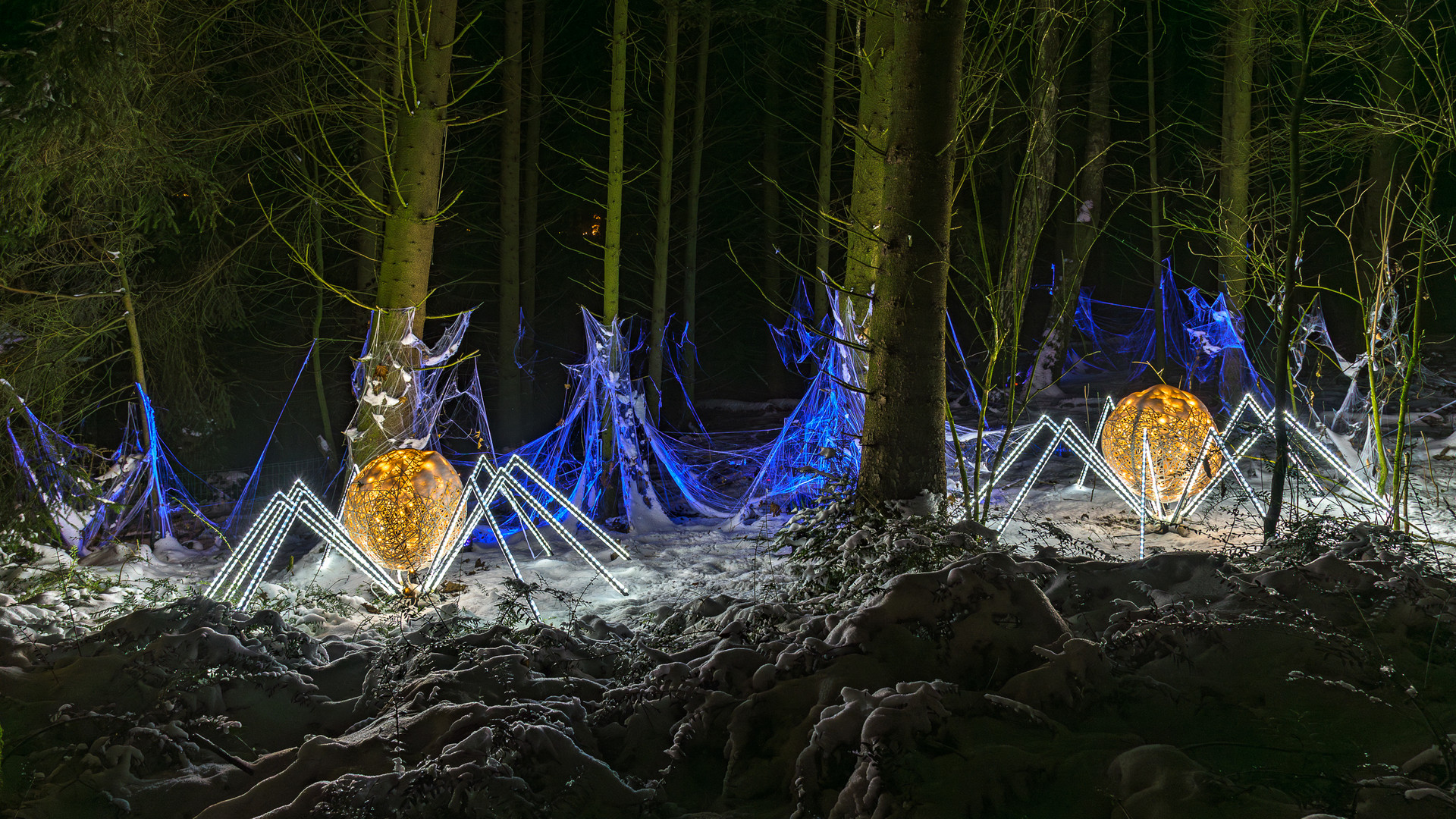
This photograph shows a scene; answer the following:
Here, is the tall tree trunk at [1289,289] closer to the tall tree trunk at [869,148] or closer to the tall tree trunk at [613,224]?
the tall tree trunk at [869,148]

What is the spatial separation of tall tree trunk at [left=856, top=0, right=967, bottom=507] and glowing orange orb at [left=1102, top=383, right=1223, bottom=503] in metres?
2.49

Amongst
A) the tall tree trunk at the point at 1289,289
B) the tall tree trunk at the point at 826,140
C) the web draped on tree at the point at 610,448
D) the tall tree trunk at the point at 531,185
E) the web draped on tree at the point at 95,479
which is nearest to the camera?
the tall tree trunk at the point at 1289,289

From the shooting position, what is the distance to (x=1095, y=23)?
528 inches

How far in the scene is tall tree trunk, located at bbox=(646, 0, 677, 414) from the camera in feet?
34.9

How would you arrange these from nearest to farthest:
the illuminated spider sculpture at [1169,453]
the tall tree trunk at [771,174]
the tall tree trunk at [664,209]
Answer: the illuminated spider sculpture at [1169,453] → the tall tree trunk at [664,209] → the tall tree trunk at [771,174]

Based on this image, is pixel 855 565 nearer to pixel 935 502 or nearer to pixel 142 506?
pixel 935 502

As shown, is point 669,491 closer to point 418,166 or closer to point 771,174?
point 418,166

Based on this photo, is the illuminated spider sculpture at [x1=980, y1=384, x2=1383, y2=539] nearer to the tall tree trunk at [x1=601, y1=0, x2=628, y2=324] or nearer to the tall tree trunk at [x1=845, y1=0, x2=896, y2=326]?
the tall tree trunk at [x1=845, y1=0, x2=896, y2=326]

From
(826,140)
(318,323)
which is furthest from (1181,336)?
(318,323)

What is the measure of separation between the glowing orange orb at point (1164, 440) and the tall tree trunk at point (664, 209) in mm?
5366

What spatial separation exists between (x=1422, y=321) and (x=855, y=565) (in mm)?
12253

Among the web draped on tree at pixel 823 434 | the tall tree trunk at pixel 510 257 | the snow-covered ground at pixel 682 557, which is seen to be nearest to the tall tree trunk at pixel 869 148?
the web draped on tree at pixel 823 434

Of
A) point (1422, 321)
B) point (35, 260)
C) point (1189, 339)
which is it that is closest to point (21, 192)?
point (35, 260)

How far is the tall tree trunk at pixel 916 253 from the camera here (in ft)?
15.9
